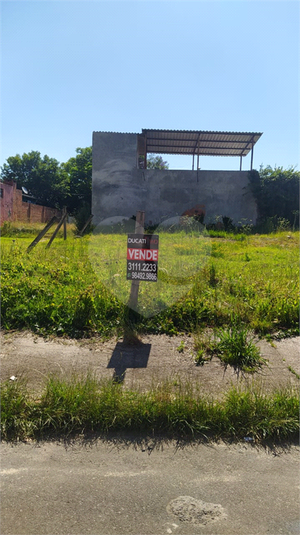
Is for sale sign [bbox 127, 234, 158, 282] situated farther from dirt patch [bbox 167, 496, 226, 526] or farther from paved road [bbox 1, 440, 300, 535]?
dirt patch [bbox 167, 496, 226, 526]

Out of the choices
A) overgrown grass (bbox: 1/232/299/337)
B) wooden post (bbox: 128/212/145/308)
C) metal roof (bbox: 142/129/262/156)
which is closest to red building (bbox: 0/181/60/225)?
metal roof (bbox: 142/129/262/156)

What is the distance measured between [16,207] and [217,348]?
23478mm

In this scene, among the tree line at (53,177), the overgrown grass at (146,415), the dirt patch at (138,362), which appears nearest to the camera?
the overgrown grass at (146,415)

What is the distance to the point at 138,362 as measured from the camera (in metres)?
4.26

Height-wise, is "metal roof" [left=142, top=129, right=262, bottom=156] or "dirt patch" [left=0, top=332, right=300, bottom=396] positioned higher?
"metal roof" [left=142, top=129, right=262, bottom=156]

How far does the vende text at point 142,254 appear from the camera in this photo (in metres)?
4.76

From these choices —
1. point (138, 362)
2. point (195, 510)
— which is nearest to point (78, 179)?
point (138, 362)

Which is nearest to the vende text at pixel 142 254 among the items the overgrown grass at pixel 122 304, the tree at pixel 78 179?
the overgrown grass at pixel 122 304

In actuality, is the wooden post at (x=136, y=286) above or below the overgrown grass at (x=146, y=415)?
above

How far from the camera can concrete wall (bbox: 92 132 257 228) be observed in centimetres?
2030

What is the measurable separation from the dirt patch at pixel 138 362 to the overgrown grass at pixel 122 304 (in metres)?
0.25

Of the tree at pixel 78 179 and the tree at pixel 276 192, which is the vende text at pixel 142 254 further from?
the tree at pixel 78 179

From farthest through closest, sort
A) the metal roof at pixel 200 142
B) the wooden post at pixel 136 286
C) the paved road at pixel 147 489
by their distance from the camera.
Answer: the metal roof at pixel 200 142 < the wooden post at pixel 136 286 < the paved road at pixel 147 489

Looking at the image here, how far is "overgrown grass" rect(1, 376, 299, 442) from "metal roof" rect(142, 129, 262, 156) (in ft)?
56.9
